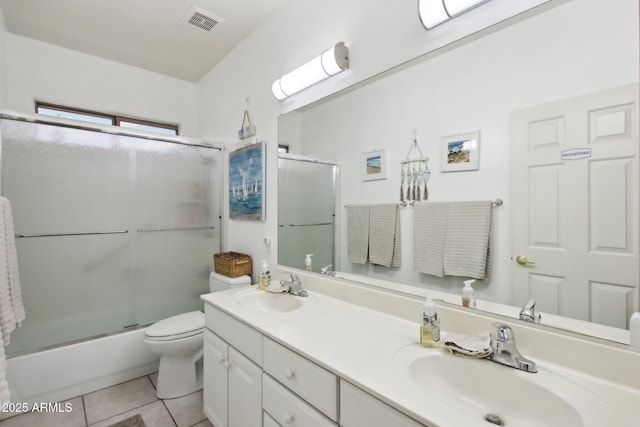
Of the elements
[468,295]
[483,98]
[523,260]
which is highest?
[483,98]

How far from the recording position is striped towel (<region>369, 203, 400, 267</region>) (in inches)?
55.9

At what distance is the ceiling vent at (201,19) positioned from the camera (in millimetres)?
2067

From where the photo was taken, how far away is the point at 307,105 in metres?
1.80

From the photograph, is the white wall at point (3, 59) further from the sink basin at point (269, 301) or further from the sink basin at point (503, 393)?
the sink basin at point (503, 393)

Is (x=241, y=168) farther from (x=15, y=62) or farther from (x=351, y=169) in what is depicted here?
(x=15, y=62)

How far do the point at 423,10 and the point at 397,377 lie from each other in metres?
1.30

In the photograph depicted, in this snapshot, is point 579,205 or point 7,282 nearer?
point 579,205

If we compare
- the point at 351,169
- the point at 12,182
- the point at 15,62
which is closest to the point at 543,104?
the point at 351,169

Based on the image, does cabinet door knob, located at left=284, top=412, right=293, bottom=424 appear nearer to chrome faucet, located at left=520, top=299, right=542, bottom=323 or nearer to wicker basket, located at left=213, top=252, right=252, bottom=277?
chrome faucet, located at left=520, top=299, right=542, bottom=323

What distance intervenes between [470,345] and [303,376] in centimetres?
55

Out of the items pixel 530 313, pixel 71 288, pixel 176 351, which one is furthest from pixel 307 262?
pixel 71 288

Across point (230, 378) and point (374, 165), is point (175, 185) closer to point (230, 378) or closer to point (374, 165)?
point (230, 378)

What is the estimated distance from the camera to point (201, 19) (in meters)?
2.15

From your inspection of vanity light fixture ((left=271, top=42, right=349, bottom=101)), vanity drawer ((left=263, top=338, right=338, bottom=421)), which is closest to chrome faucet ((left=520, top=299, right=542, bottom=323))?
vanity drawer ((left=263, top=338, right=338, bottom=421))
